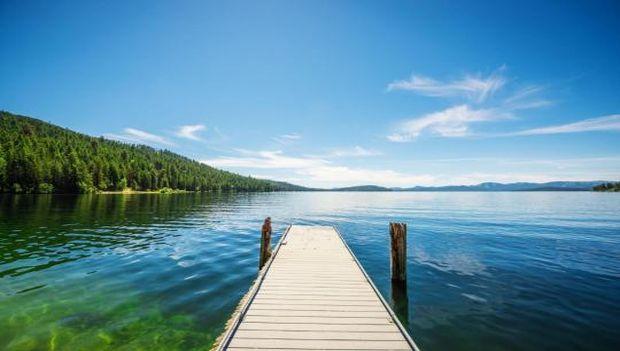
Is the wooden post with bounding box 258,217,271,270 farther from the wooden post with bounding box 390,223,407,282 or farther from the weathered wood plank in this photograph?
the weathered wood plank

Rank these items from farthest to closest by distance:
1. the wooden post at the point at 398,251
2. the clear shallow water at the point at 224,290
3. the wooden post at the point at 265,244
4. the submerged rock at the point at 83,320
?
1. the wooden post at the point at 265,244
2. the wooden post at the point at 398,251
3. the submerged rock at the point at 83,320
4. the clear shallow water at the point at 224,290

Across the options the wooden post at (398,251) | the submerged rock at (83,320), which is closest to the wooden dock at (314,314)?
the wooden post at (398,251)

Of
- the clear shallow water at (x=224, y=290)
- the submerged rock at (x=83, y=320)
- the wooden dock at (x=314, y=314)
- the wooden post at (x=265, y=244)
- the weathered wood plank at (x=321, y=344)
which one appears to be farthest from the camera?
the wooden post at (x=265, y=244)

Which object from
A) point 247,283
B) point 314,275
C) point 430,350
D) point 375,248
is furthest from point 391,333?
point 375,248

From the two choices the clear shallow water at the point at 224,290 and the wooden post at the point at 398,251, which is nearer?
the clear shallow water at the point at 224,290

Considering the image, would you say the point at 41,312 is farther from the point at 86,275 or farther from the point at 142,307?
the point at 86,275

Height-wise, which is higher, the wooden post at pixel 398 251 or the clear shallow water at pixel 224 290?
the wooden post at pixel 398 251

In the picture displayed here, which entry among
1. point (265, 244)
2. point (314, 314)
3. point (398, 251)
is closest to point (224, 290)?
point (265, 244)

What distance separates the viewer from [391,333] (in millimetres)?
6891

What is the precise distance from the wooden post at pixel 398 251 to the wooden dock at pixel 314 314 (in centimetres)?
200

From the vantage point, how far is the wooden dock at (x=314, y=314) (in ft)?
21.0

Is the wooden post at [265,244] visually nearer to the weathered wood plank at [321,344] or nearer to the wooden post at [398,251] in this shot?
the wooden post at [398,251]

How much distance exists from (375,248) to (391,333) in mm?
16068

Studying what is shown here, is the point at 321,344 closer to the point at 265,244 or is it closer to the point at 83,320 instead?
the point at 83,320
